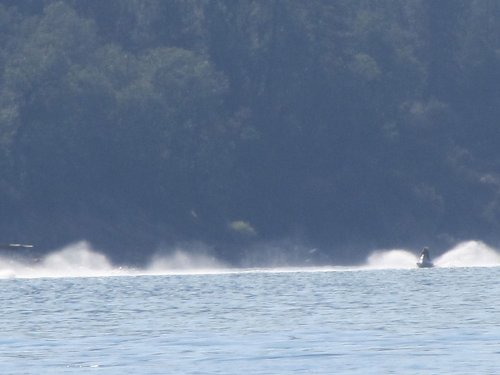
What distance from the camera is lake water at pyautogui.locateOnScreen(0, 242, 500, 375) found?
92.5 feet

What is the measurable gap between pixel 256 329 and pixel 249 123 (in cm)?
6433

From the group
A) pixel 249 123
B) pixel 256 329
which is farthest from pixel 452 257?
pixel 256 329

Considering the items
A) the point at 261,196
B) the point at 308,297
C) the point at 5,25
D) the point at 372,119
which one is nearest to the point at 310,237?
the point at 261,196

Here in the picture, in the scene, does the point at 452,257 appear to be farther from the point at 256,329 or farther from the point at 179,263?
the point at 256,329

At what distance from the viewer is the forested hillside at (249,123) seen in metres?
88.4

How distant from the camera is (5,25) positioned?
93.6 metres

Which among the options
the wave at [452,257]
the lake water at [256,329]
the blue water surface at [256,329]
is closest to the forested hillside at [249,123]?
the wave at [452,257]

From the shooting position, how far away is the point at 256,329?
3409 cm

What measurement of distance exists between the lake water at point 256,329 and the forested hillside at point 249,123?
35369 millimetres

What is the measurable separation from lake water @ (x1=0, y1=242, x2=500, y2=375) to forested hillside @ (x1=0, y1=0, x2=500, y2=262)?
35369mm

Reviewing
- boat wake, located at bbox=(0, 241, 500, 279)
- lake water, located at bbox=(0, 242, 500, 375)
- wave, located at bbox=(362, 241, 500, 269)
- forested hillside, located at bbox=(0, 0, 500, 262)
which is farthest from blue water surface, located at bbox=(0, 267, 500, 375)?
forested hillside, located at bbox=(0, 0, 500, 262)

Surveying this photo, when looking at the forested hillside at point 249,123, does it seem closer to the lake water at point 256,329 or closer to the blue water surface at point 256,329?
the lake water at point 256,329

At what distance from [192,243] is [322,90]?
16.7m

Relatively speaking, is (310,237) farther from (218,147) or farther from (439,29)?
(439,29)
